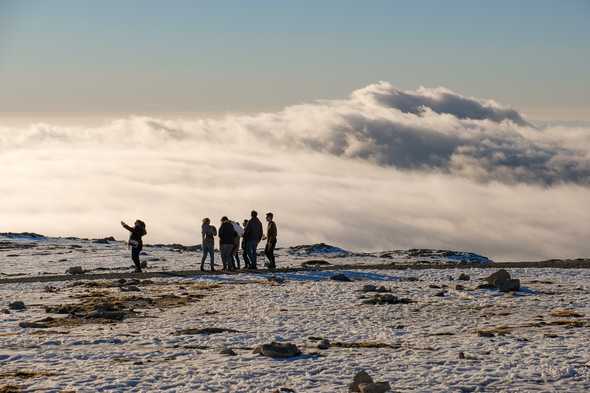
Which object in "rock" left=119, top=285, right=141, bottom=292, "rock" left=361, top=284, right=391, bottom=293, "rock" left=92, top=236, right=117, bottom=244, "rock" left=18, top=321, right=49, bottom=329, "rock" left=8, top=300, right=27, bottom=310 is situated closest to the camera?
"rock" left=18, top=321, right=49, bottom=329

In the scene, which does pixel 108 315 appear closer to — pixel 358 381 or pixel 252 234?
pixel 358 381

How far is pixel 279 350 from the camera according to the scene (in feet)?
66.2

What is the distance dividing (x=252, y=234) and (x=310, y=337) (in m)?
18.9

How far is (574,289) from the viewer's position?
32656 millimetres

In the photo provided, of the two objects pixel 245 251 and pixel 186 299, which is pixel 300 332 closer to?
pixel 186 299

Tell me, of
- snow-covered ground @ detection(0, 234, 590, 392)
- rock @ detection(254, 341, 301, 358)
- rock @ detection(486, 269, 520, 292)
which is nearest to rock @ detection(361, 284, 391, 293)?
snow-covered ground @ detection(0, 234, 590, 392)

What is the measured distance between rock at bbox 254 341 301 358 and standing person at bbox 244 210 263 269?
21.0 metres

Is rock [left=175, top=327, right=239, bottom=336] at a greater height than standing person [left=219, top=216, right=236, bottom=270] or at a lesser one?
lesser

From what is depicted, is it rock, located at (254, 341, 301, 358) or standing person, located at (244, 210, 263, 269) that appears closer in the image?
rock, located at (254, 341, 301, 358)

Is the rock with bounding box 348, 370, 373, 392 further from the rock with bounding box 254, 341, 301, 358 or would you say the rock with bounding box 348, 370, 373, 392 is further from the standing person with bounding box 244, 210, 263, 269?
the standing person with bounding box 244, 210, 263, 269

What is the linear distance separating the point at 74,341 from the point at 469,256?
2121 inches

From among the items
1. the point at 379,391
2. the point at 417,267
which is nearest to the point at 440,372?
the point at 379,391

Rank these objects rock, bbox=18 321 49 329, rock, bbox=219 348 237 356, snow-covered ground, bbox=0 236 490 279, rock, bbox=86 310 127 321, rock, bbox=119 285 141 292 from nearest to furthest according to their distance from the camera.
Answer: rock, bbox=219 348 237 356
rock, bbox=18 321 49 329
rock, bbox=86 310 127 321
rock, bbox=119 285 141 292
snow-covered ground, bbox=0 236 490 279

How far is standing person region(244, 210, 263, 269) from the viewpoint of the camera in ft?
136
